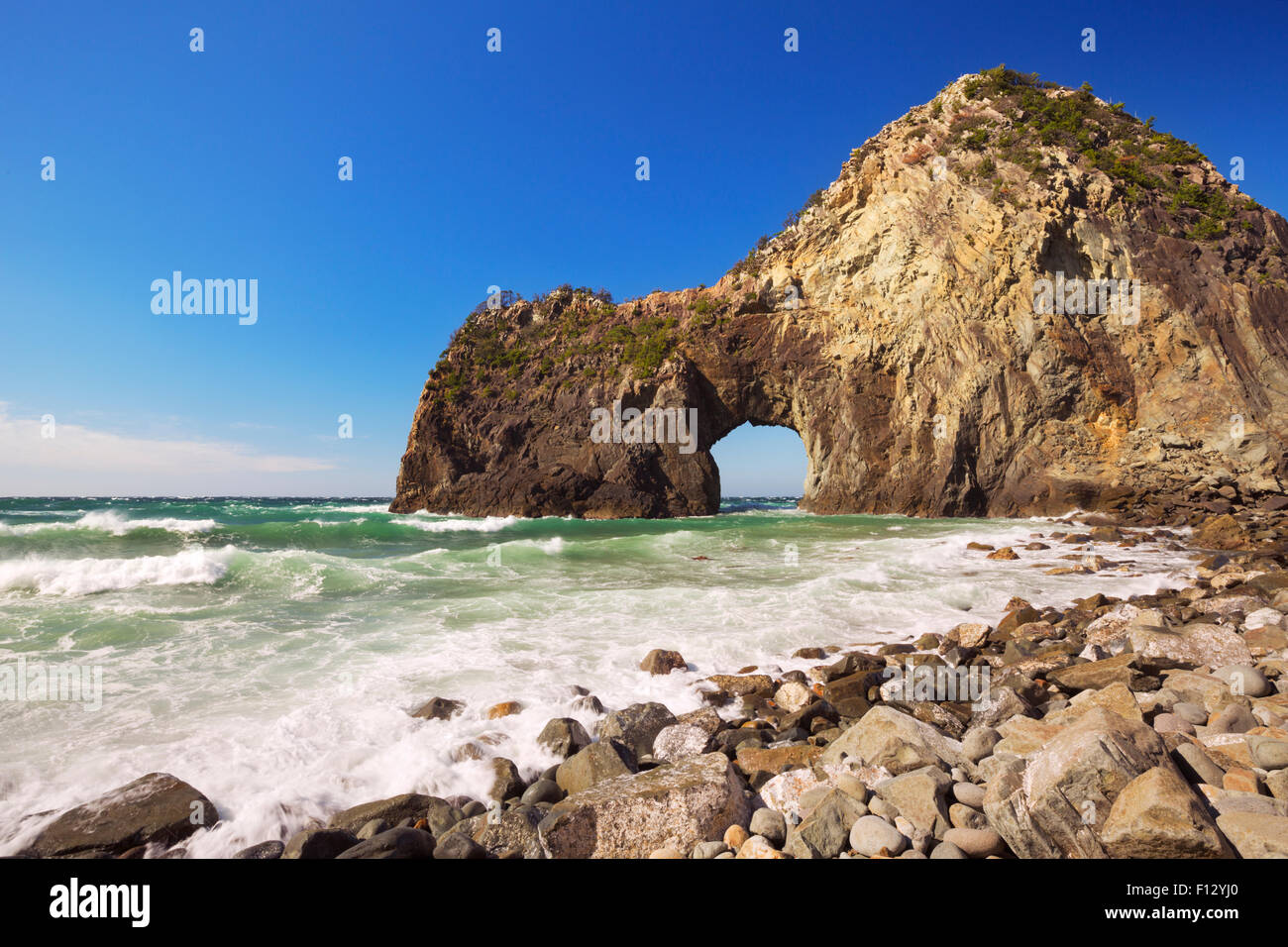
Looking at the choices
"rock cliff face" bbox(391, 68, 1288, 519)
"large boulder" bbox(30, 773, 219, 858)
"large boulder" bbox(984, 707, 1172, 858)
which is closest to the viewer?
"large boulder" bbox(984, 707, 1172, 858)

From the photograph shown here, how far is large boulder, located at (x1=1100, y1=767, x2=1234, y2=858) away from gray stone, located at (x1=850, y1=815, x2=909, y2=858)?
95 centimetres

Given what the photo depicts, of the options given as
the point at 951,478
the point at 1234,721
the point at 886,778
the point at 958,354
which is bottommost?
the point at 886,778

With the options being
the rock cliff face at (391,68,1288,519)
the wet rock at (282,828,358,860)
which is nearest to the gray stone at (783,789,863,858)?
the wet rock at (282,828,358,860)

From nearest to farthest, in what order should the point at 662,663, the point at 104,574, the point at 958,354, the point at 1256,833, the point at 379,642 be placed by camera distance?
the point at 1256,833 < the point at 662,663 < the point at 379,642 < the point at 104,574 < the point at 958,354

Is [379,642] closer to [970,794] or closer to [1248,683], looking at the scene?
[970,794]

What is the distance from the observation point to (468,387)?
45125 mm

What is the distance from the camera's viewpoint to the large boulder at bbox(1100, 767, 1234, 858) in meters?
2.49

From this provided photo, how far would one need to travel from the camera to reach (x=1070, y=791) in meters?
2.89

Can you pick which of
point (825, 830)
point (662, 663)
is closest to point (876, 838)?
point (825, 830)

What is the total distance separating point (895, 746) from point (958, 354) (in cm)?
3226

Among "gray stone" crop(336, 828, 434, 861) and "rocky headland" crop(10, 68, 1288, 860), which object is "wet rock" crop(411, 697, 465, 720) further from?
"gray stone" crop(336, 828, 434, 861)
